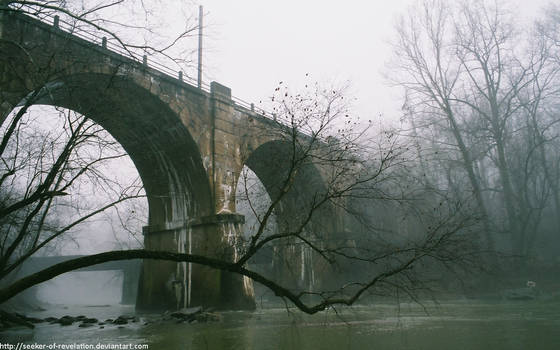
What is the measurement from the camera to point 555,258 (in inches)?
795

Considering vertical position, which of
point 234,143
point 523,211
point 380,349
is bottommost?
point 380,349

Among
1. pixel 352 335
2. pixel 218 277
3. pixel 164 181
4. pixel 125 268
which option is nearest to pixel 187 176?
pixel 164 181

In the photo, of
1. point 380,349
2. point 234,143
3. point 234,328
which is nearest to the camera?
point 380,349

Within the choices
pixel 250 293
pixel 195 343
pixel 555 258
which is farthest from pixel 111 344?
pixel 555 258

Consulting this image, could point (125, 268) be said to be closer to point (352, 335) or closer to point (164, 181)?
point (164, 181)

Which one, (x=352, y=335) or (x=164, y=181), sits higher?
(x=164, y=181)

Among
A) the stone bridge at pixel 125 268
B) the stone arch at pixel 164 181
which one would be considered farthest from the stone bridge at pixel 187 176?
the stone bridge at pixel 125 268

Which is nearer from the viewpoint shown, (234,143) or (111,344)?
(111,344)

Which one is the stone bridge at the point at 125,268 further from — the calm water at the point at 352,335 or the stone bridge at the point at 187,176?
the calm water at the point at 352,335

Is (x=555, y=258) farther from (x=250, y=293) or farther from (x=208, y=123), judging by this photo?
(x=208, y=123)

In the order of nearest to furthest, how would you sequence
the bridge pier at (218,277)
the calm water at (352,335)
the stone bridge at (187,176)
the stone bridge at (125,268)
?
the calm water at (352,335) → the bridge pier at (218,277) → the stone bridge at (187,176) → the stone bridge at (125,268)

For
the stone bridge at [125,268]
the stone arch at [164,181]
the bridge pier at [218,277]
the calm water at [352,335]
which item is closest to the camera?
the calm water at [352,335]

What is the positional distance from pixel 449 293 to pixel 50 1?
19.6 m

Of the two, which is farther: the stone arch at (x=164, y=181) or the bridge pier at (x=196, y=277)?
the stone arch at (x=164, y=181)
